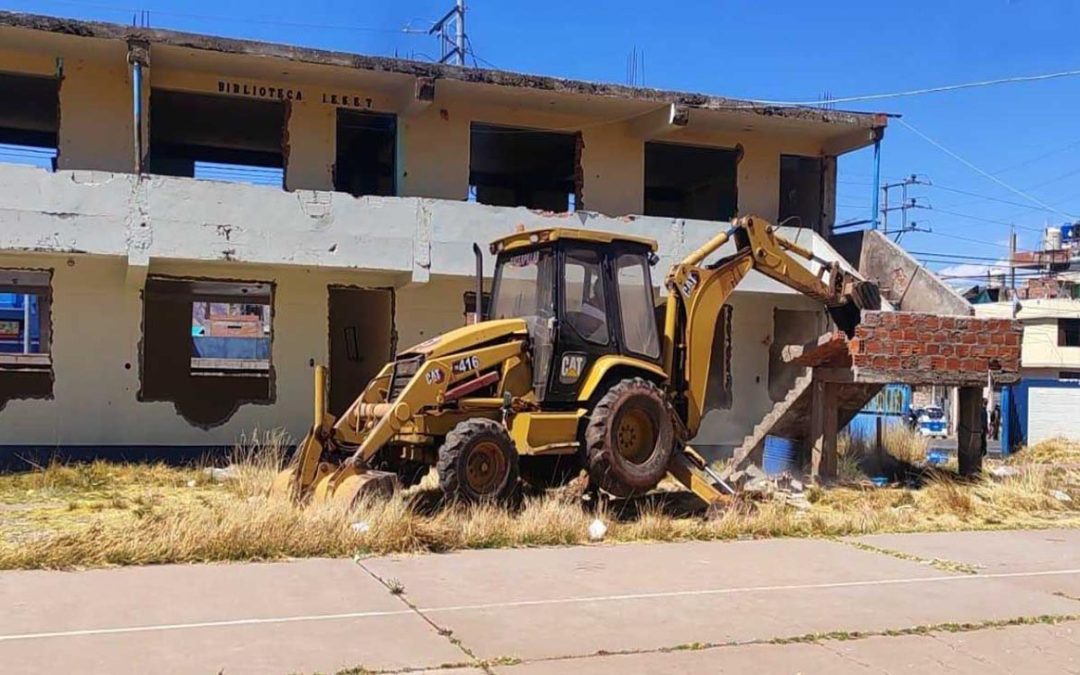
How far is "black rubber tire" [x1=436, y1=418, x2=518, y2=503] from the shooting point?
10430mm

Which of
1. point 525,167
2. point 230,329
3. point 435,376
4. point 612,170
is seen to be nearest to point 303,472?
point 435,376

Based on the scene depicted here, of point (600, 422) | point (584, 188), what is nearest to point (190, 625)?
point (600, 422)

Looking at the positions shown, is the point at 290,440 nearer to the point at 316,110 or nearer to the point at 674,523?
the point at 316,110

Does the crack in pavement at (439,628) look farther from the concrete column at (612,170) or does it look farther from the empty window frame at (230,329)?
the concrete column at (612,170)

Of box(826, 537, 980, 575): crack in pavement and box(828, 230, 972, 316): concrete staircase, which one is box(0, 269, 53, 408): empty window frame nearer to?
box(826, 537, 980, 575): crack in pavement

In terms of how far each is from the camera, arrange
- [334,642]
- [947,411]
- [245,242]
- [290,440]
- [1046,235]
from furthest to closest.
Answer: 1. [1046,235]
2. [947,411]
3. [290,440]
4. [245,242]
5. [334,642]

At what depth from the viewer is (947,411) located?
1533 inches

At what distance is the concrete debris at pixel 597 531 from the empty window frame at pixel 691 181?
1170cm

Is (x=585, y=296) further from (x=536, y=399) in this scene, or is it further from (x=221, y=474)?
(x=221, y=474)

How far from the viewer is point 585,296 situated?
1182cm

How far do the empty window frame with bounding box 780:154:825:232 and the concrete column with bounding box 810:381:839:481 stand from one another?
18.6ft

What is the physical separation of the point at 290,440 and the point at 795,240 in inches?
392

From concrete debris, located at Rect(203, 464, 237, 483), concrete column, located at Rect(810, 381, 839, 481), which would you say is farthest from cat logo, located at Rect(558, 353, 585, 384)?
concrete column, located at Rect(810, 381, 839, 481)

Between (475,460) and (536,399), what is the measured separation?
1.24 m
